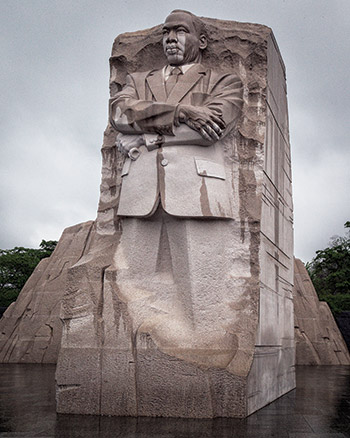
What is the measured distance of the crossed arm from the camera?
5051 mm

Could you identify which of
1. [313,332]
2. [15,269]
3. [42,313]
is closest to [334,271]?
[313,332]

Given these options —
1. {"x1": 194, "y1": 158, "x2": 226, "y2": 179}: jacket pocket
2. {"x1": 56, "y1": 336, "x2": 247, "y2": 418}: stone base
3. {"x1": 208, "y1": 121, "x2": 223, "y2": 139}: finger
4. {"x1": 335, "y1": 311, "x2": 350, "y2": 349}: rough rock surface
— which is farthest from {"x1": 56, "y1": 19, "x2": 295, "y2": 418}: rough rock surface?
{"x1": 335, "y1": 311, "x2": 350, "y2": 349}: rough rock surface

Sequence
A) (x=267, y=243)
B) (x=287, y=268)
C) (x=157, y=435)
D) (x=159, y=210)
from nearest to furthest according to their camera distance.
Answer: (x=157, y=435)
(x=159, y=210)
(x=267, y=243)
(x=287, y=268)

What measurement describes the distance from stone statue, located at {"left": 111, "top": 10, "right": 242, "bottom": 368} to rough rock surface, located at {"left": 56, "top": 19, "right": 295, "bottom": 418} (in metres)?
0.04

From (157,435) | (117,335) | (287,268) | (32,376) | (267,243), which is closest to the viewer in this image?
(157,435)

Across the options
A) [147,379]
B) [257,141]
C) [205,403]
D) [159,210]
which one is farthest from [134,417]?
[257,141]

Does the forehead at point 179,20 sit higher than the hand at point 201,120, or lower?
higher

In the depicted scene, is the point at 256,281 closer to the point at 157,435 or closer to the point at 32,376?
the point at 157,435

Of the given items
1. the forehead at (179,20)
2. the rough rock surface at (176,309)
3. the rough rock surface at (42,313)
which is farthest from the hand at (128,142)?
the rough rock surface at (42,313)

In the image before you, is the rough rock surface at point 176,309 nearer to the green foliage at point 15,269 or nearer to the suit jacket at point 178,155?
the suit jacket at point 178,155

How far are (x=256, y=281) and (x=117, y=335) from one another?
4.54 ft

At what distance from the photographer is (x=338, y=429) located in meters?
4.13

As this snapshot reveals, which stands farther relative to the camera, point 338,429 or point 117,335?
point 117,335

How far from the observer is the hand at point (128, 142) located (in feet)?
17.4
